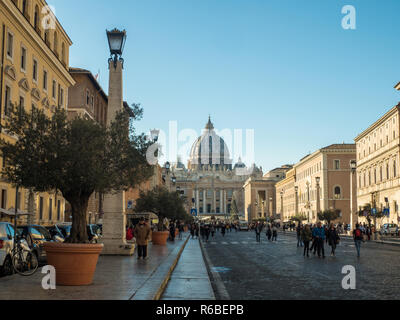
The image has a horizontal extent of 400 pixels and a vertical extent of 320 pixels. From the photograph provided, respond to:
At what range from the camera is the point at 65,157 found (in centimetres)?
1195

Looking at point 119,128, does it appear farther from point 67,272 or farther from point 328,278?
point 328,278

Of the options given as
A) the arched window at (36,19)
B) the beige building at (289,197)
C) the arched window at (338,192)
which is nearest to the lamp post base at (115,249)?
the arched window at (36,19)

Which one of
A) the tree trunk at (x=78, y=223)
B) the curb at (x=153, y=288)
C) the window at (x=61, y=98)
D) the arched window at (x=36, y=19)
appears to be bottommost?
the curb at (x=153, y=288)

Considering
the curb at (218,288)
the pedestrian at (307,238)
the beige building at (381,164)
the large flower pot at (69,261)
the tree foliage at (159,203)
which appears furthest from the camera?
the beige building at (381,164)

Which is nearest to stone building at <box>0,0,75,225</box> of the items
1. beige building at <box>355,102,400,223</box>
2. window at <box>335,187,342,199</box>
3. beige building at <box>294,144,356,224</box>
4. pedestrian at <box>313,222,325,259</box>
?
pedestrian at <box>313,222,325,259</box>

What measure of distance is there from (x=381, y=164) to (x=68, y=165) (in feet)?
183

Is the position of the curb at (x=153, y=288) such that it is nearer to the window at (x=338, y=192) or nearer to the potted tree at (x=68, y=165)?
the potted tree at (x=68, y=165)

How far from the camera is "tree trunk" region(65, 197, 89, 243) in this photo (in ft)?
41.2

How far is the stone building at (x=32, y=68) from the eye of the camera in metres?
27.6

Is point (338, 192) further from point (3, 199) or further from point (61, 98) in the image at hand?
point (3, 199)

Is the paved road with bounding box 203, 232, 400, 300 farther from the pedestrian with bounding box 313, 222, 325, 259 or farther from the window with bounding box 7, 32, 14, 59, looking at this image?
the window with bounding box 7, 32, 14, 59

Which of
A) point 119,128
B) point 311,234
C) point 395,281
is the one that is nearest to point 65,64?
point 311,234

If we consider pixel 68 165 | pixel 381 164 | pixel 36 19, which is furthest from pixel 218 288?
pixel 381 164

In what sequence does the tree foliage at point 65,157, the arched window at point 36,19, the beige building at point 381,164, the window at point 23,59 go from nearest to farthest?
the tree foliage at point 65,157, the window at point 23,59, the arched window at point 36,19, the beige building at point 381,164
